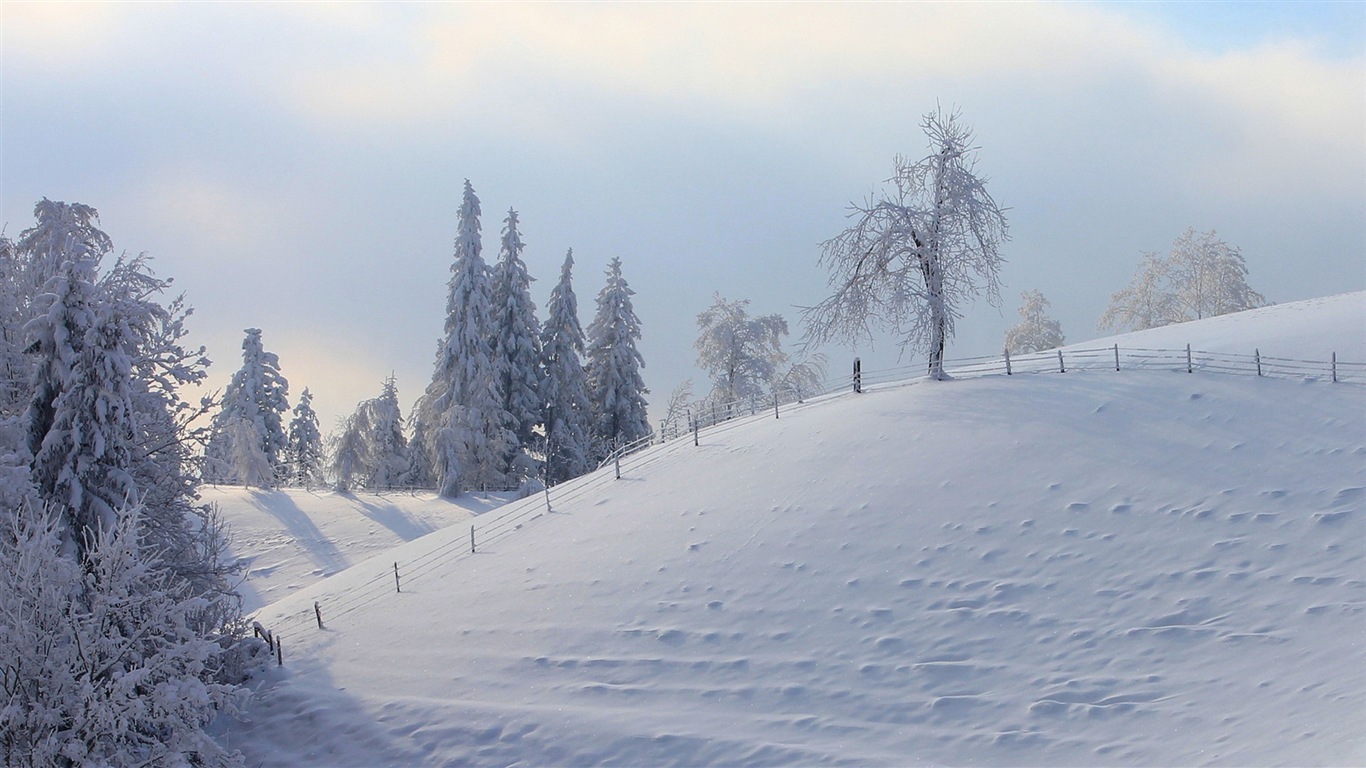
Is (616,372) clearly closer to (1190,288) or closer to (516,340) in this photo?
(516,340)

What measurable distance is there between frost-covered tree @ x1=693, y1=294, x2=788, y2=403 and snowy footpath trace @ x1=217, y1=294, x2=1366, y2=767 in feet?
92.3

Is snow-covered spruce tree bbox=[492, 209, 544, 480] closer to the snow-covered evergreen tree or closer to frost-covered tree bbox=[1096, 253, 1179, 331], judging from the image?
the snow-covered evergreen tree

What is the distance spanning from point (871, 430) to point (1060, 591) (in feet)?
31.6

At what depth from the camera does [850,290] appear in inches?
1443

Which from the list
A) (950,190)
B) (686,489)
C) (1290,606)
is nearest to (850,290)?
(950,190)

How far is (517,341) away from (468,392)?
14.3 ft

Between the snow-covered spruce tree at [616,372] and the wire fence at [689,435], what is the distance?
19540 mm

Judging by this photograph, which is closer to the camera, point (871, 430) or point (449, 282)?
point (871, 430)

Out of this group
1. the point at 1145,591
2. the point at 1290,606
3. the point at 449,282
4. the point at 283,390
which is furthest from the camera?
the point at 283,390

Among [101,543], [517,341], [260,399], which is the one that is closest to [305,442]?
[260,399]

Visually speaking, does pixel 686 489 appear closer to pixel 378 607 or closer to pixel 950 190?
pixel 378 607

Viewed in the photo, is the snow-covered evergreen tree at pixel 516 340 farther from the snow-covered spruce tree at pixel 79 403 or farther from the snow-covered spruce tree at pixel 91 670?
the snow-covered spruce tree at pixel 91 670

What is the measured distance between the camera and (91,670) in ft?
54.7

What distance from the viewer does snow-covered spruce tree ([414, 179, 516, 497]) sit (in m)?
52.8
